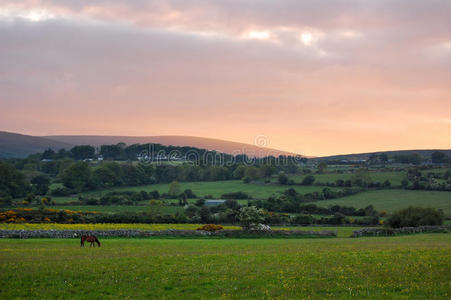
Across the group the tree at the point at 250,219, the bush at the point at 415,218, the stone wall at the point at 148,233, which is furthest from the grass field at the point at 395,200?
the tree at the point at 250,219

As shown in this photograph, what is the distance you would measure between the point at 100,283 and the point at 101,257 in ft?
22.6

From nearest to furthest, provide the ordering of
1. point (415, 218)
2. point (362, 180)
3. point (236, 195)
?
point (415, 218) < point (236, 195) < point (362, 180)

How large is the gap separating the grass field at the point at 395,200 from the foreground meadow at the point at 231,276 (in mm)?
69777

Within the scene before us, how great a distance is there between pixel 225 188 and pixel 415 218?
7408 cm

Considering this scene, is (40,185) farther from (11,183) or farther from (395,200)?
(395,200)

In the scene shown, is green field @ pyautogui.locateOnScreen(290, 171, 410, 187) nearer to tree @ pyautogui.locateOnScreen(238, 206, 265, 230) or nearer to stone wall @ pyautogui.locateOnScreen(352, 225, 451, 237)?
stone wall @ pyautogui.locateOnScreen(352, 225, 451, 237)

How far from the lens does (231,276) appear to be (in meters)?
Answer: 18.7

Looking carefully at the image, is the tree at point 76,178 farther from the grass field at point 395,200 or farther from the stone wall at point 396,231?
the stone wall at point 396,231

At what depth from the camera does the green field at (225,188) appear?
11400 cm

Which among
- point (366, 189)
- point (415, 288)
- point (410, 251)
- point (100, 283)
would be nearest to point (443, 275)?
point (415, 288)

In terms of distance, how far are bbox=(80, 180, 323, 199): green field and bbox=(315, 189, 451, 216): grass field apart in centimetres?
1382

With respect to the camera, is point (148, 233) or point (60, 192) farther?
point (60, 192)

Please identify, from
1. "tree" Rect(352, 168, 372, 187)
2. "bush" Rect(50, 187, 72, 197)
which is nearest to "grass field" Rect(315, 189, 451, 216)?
"tree" Rect(352, 168, 372, 187)

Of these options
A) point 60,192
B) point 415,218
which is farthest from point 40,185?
point 415,218
